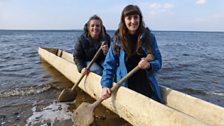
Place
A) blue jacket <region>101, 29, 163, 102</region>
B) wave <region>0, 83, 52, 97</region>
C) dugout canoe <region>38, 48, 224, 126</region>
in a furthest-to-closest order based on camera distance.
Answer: wave <region>0, 83, 52, 97</region> → blue jacket <region>101, 29, 163, 102</region> → dugout canoe <region>38, 48, 224, 126</region>

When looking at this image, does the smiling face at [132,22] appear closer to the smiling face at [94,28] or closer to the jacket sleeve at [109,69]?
the jacket sleeve at [109,69]

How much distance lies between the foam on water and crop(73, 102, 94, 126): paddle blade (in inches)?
21.4

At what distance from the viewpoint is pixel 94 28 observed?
6.09 meters

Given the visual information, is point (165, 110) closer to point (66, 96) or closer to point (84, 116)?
point (84, 116)

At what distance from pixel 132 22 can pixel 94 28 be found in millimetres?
1852

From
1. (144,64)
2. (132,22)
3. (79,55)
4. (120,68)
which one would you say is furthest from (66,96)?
(132,22)

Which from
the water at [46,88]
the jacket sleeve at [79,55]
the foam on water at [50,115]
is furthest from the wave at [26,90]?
the jacket sleeve at [79,55]

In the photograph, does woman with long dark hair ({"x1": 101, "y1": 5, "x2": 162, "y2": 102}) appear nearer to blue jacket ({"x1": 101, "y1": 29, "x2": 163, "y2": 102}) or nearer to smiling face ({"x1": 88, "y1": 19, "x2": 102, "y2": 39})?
blue jacket ({"x1": 101, "y1": 29, "x2": 163, "y2": 102})

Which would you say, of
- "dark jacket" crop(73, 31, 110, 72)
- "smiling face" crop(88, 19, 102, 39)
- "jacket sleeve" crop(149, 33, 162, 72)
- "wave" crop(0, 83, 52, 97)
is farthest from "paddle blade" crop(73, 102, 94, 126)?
"wave" crop(0, 83, 52, 97)

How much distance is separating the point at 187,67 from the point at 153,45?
8.06m

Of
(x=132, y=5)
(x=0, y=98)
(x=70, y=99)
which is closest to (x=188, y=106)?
(x=132, y=5)

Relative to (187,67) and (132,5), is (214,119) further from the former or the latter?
(187,67)

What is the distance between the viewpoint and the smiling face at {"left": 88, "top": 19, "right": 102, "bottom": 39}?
602cm

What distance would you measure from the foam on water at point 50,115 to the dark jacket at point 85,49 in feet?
3.39
